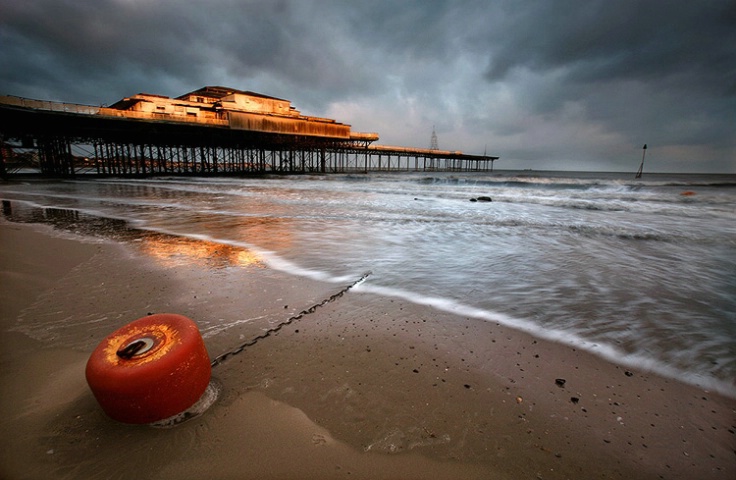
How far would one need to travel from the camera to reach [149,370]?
4.27ft

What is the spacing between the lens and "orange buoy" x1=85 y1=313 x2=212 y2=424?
1295mm

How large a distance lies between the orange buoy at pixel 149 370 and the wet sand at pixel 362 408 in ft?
0.38

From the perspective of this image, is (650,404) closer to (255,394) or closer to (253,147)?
(255,394)

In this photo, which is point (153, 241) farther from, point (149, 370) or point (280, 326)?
point (149, 370)

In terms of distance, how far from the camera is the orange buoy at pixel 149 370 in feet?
4.25

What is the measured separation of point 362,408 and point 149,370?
982 mm

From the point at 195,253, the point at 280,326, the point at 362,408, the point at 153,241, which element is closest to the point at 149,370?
the point at 362,408

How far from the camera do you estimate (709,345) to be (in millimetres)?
2381

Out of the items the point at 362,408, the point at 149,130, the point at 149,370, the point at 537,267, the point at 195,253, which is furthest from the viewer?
the point at 149,130

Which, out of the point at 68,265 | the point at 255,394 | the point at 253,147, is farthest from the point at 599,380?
the point at 253,147

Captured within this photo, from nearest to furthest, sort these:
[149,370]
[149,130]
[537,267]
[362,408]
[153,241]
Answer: [149,370] → [362,408] → [537,267] → [153,241] → [149,130]

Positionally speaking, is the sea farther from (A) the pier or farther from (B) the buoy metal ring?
(A) the pier

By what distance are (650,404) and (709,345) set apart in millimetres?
1224

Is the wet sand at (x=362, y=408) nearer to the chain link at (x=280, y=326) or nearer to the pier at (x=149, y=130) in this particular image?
the chain link at (x=280, y=326)
